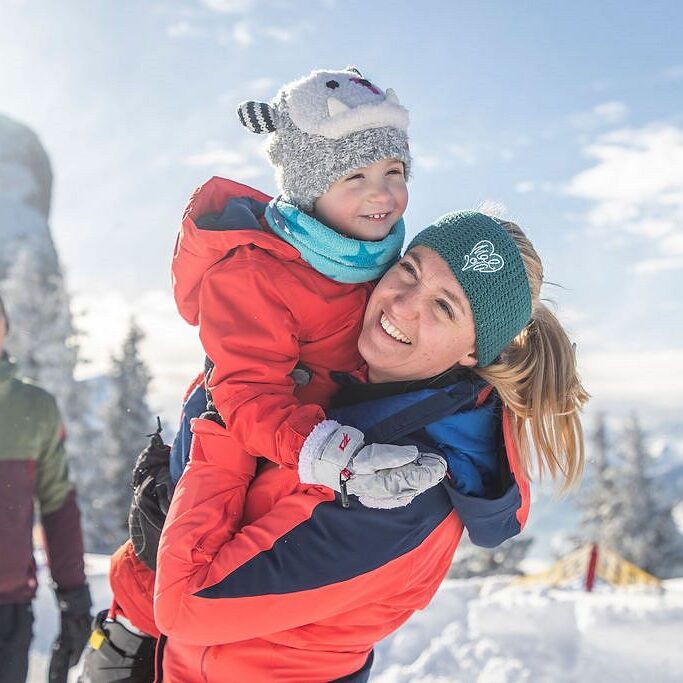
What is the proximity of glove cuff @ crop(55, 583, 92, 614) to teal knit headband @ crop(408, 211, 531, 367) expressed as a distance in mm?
3248

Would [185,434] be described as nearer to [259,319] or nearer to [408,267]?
[259,319]

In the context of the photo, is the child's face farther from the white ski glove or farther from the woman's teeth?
the white ski glove

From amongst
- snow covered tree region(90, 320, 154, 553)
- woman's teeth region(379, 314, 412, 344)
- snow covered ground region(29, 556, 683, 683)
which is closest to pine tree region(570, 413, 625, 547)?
snow covered tree region(90, 320, 154, 553)

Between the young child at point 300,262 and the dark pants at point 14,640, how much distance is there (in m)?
2.39

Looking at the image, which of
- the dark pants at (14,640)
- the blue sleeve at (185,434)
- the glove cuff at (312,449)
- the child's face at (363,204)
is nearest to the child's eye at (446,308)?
the child's face at (363,204)

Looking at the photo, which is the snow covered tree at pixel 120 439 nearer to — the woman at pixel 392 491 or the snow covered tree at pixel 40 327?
the snow covered tree at pixel 40 327

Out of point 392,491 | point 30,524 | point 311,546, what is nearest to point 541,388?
point 392,491

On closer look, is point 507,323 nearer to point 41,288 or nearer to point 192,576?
point 192,576

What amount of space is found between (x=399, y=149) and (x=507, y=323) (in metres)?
0.87

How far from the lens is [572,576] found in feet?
49.1

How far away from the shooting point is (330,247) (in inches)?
95.1

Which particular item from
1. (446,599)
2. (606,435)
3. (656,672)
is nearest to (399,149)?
(656,672)

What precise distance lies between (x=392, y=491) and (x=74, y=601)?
3.25 meters

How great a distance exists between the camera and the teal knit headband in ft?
7.75
